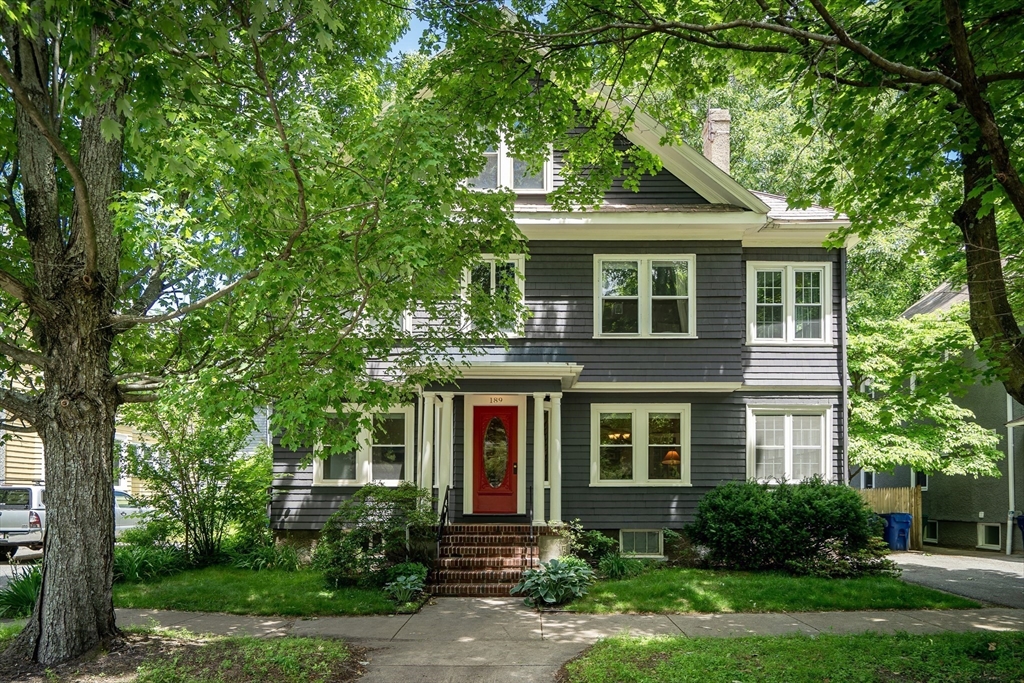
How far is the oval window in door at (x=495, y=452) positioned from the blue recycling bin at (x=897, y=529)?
10260 millimetres

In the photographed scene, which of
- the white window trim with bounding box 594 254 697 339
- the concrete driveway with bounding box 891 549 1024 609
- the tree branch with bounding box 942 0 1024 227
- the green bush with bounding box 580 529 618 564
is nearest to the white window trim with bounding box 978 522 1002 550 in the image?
the concrete driveway with bounding box 891 549 1024 609

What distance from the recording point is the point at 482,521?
1548 cm

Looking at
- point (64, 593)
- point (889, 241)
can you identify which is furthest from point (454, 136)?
point (889, 241)

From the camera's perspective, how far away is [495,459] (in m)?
15.9

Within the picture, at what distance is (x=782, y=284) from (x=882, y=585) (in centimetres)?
641

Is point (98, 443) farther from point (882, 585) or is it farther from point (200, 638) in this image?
point (882, 585)

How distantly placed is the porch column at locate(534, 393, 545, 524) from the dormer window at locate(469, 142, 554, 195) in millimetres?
4350

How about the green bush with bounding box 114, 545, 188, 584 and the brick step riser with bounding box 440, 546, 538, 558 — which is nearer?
the green bush with bounding box 114, 545, 188, 584

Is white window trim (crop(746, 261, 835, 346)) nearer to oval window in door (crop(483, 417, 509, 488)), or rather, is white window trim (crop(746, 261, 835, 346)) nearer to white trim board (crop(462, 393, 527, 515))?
white trim board (crop(462, 393, 527, 515))

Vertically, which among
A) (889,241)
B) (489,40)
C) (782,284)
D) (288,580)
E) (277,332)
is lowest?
(288,580)

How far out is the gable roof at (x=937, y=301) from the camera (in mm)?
23406

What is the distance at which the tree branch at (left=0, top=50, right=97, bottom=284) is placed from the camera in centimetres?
667

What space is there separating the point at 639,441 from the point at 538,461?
8.72 feet

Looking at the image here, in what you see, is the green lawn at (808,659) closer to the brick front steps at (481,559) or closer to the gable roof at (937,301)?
the brick front steps at (481,559)
